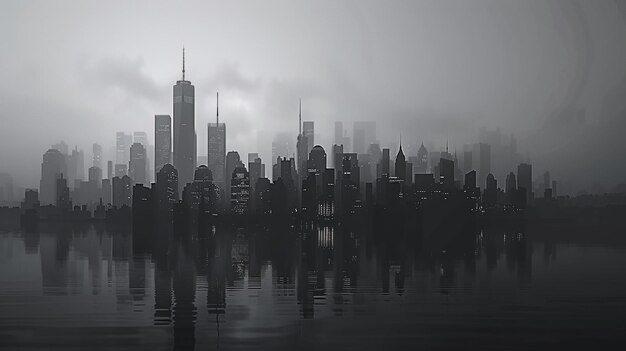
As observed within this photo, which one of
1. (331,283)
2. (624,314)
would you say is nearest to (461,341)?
(624,314)

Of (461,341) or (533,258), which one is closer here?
(461,341)

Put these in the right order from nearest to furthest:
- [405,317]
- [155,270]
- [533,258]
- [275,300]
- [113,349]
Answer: [113,349]
[405,317]
[275,300]
[155,270]
[533,258]

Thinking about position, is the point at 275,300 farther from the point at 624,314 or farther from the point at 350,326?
the point at 624,314

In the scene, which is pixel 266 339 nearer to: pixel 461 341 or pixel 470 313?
pixel 461 341

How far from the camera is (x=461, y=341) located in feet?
116

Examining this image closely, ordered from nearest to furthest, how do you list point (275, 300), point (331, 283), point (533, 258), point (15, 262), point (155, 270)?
point (275, 300), point (331, 283), point (155, 270), point (15, 262), point (533, 258)

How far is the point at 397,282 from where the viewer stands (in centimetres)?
6731

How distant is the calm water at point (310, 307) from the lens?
35594 mm

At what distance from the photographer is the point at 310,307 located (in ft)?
156

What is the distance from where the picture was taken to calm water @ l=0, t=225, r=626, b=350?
35.6m

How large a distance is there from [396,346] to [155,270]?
170ft

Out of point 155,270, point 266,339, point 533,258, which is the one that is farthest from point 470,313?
point 533,258

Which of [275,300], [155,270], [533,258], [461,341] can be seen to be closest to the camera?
[461,341]

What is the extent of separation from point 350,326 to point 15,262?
67.7m
